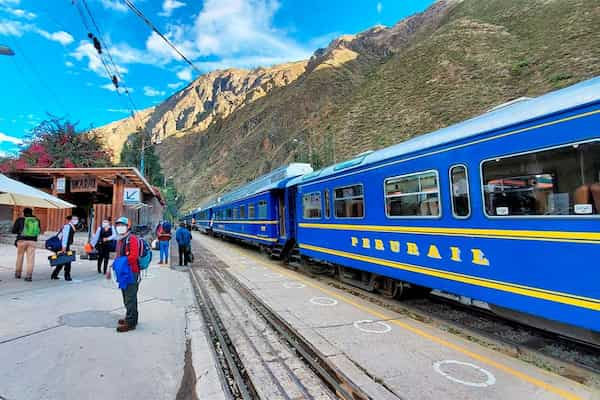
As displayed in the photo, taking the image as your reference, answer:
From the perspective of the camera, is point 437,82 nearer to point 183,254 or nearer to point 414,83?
point 414,83

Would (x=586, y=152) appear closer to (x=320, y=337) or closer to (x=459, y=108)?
(x=320, y=337)

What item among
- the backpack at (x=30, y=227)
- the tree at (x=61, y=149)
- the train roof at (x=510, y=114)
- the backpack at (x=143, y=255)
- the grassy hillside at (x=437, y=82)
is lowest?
the backpack at (x=143, y=255)

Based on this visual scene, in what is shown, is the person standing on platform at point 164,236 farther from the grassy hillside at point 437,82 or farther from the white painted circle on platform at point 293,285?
the grassy hillside at point 437,82

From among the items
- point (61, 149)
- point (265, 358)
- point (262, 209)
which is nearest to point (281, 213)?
point (262, 209)

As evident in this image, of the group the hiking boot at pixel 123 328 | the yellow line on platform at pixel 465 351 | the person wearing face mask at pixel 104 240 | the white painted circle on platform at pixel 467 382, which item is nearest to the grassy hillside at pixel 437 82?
the person wearing face mask at pixel 104 240

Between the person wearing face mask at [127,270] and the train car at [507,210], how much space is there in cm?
426

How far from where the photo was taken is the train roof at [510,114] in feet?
11.5

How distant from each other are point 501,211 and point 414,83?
47599 millimetres

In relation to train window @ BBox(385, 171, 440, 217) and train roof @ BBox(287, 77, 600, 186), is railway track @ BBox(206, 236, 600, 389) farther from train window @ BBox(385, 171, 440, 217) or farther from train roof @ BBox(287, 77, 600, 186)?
train roof @ BBox(287, 77, 600, 186)

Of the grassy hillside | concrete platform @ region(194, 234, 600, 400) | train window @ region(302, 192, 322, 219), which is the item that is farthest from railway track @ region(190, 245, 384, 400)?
the grassy hillside

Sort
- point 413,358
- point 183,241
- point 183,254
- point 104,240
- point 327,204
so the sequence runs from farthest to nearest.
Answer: point 183,254 → point 183,241 → point 104,240 → point 327,204 → point 413,358

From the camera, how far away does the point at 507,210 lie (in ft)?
13.4

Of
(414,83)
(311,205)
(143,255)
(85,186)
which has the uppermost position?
(414,83)

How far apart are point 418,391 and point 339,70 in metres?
A: 84.4
